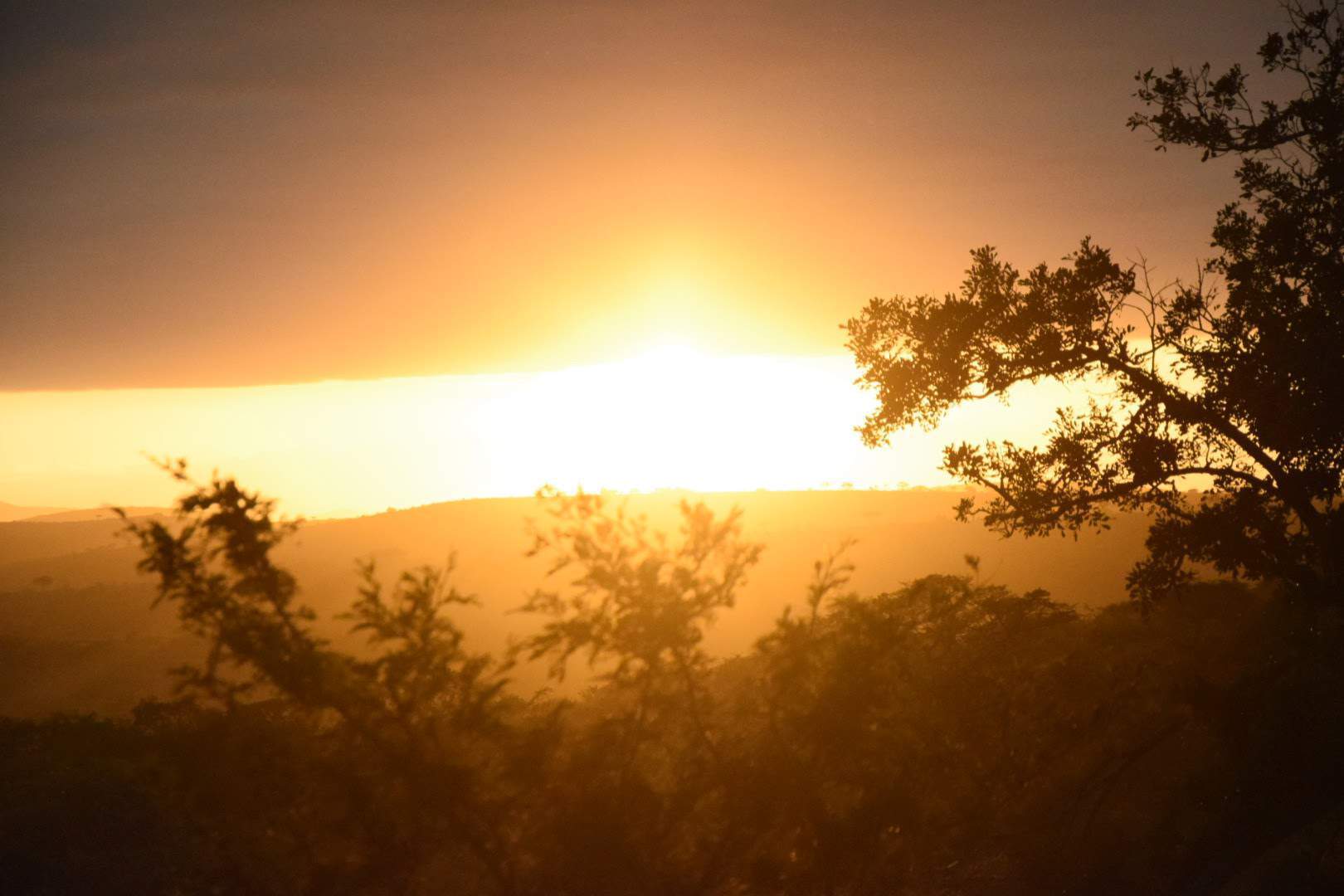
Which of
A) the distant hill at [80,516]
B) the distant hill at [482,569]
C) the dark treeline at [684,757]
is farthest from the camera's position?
the distant hill at [80,516]

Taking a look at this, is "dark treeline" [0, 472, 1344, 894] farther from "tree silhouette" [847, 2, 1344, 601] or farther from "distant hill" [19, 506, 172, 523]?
"distant hill" [19, 506, 172, 523]

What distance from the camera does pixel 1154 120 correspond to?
15.9 m

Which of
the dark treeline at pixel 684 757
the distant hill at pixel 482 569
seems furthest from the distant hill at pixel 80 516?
the dark treeline at pixel 684 757

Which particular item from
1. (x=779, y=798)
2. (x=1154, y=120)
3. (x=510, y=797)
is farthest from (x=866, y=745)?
(x=1154, y=120)

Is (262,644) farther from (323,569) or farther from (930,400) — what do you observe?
(323,569)

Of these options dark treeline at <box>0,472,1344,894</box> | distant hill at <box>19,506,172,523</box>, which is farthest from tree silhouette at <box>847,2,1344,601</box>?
distant hill at <box>19,506,172,523</box>

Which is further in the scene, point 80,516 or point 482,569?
point 80,516

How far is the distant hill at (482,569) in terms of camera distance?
148ft

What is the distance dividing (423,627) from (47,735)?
17139 millimetres

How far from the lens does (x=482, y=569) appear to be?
228 feet

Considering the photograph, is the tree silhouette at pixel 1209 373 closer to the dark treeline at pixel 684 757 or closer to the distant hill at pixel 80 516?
Result: the dark treeline at pixel 684 757

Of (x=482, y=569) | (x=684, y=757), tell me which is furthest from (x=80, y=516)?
(x=684, y=757)

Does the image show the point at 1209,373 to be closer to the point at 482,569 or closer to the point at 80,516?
the point at 482,569

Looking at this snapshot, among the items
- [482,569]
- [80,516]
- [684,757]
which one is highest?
[80,516]
